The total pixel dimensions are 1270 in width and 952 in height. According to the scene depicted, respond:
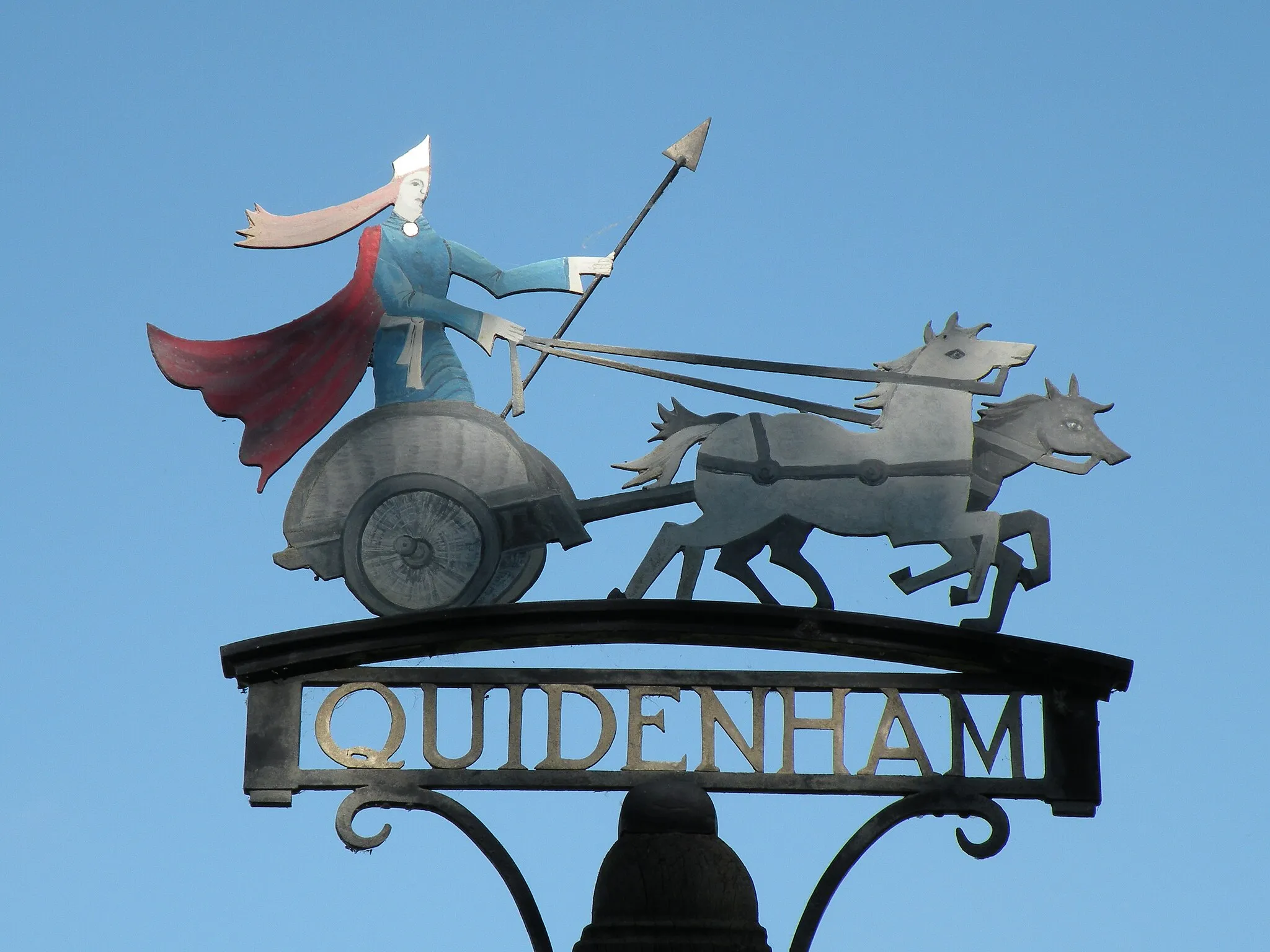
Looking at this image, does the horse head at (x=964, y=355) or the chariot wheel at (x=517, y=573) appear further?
the horse head at (x=964, y=355)

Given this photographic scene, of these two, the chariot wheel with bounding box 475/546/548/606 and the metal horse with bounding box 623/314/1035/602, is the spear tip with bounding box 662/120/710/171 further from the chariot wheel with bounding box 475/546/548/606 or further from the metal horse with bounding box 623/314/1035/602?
the chariot wheel with bounding box 475/546/548/606

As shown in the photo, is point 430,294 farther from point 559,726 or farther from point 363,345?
point 559,726

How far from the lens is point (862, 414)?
8.73m

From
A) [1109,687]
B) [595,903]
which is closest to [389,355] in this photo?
[595,903]

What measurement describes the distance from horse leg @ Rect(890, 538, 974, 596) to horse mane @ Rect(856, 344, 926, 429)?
726mm

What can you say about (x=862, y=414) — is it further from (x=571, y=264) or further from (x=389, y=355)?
(x=389, y=355)

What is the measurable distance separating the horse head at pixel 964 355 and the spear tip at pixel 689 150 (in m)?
1.49

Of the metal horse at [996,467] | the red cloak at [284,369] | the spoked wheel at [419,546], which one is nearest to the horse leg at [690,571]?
the metal horse at [996,467]

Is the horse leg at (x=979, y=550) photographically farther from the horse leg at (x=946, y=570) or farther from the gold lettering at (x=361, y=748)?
the gold lettering at (x=361, y=748)

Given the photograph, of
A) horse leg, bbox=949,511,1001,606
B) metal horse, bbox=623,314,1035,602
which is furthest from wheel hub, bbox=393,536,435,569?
horse leg, bbox=949,511,1001,606

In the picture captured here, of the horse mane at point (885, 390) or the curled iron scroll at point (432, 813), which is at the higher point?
the horse mane at point (885, 390)

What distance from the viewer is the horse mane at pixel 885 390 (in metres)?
8.76

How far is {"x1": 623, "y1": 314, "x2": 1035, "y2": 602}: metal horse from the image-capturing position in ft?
27.1

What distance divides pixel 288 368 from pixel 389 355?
462mm
